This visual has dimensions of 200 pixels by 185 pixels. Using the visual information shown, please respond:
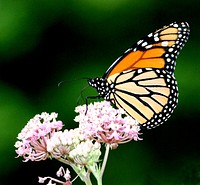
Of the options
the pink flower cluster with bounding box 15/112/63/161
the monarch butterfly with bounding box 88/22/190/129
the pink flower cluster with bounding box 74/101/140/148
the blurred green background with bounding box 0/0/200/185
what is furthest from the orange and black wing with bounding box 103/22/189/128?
the blurred green background with bounding box 0/0/200/185

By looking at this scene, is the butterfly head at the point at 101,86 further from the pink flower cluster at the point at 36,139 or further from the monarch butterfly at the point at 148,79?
the pink flower cluster at the point at 36,139

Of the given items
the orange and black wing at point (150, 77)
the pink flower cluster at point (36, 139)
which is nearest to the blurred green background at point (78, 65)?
the orange and black wing at point (150, 77)

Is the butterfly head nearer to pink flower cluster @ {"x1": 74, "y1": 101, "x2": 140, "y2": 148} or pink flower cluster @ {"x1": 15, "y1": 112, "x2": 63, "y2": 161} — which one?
pink flower cluster @ {"x1": 74, "y1": 101, "x2": 140, "y2": 148}

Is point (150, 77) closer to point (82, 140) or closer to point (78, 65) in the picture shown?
point (82, 140)
